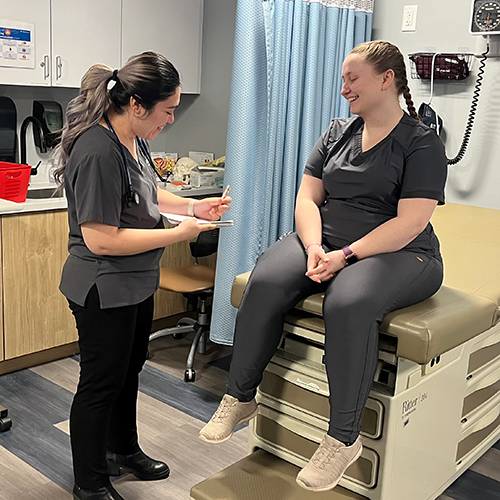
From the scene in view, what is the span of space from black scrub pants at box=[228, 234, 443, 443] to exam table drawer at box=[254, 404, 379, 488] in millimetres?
165

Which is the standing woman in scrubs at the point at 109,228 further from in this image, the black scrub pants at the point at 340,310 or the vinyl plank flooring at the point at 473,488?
the vinyl plank flooring at the point at 473,488

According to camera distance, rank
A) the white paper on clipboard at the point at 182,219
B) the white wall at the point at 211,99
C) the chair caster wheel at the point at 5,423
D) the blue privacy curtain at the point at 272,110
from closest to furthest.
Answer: the white paper on clipboard at the point at 182,219
the chair caster wheel at the point at 5,423
the blue privacy curtain at the point at 272,110
the white wall at the point at 211,99

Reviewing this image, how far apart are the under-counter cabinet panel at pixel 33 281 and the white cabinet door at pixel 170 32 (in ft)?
3.31

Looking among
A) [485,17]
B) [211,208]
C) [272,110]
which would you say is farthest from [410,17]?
[211,208]

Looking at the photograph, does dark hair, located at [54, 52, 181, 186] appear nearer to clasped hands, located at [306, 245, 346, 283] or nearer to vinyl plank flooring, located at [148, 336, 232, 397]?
clasped hands, located at [306, 245, 346, 283]

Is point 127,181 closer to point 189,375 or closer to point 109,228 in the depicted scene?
point 109,228

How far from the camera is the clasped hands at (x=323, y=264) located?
6.00 ft

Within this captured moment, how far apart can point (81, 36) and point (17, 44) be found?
33cm

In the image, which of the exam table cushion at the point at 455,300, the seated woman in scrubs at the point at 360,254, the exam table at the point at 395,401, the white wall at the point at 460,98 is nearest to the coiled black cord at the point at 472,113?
the white wall at the point at 460,98

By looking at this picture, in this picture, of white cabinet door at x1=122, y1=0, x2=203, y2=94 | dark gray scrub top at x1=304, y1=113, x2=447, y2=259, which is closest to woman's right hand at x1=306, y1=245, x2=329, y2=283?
dark gray scrub top at x1=304, y1=113, x2=447, y2=259

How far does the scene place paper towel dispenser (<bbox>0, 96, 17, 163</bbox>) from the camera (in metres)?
3.21

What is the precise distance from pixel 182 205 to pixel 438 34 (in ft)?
5.30

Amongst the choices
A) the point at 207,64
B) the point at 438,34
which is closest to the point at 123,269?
the point at 438,34

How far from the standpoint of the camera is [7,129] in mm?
3240
